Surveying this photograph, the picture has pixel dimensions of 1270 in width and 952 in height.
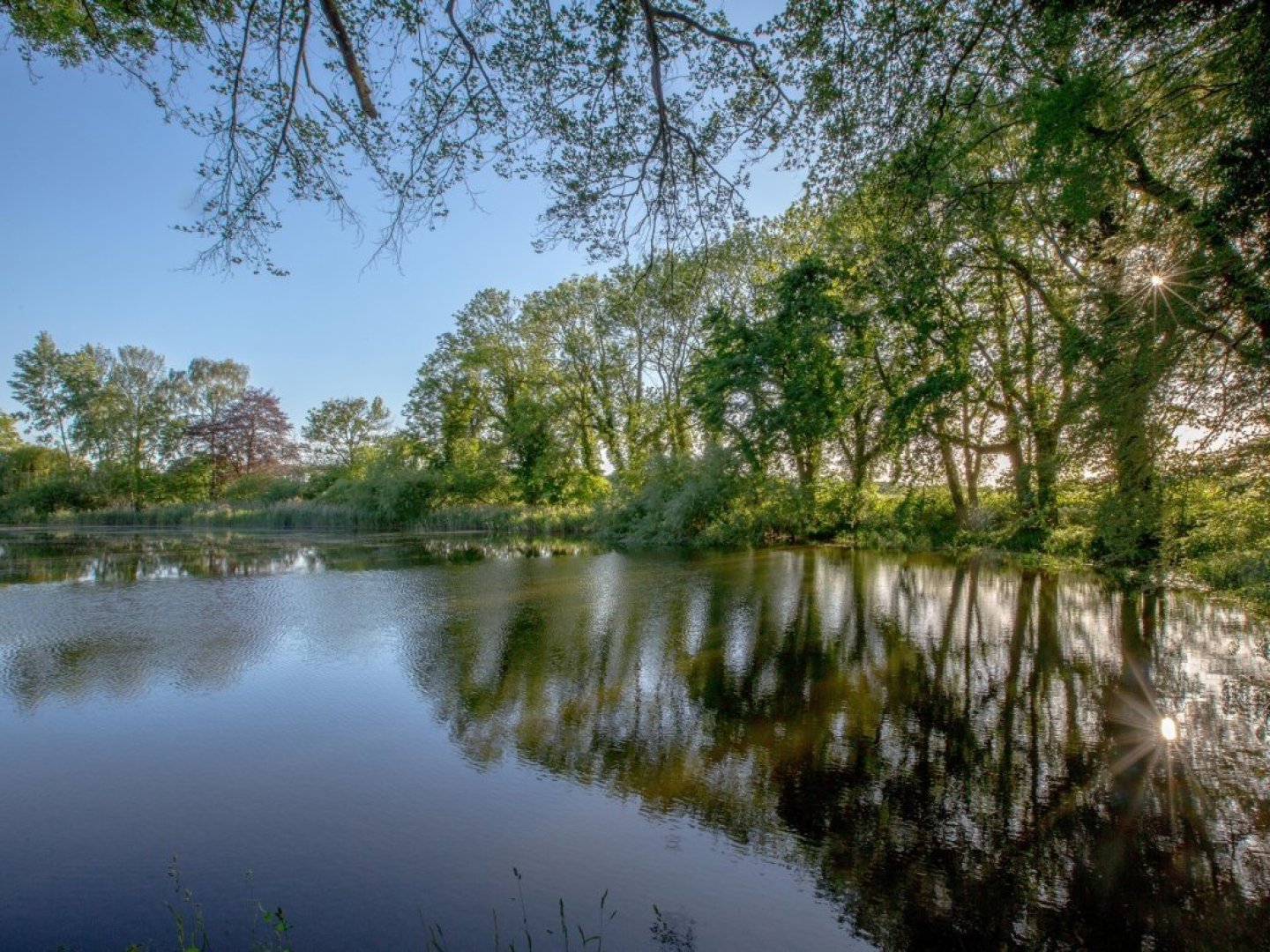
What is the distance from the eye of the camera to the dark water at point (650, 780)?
2.92 meters

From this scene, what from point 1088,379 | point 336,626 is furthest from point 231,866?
point 1088,379

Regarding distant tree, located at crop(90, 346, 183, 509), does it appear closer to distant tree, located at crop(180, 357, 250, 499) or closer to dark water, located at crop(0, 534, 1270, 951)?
distant tree, located at crop(180, 357, 250, 499)

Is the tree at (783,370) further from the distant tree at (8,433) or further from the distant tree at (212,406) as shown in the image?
the distant tree at (8,433)

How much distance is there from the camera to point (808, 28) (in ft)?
15.7

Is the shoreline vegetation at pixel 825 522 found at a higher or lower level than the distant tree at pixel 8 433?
lower

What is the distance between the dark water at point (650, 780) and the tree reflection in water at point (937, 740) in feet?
0.08

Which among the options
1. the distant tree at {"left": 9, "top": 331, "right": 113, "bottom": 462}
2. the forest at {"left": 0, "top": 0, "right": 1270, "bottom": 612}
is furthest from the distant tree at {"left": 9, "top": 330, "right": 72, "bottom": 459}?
the forest at {"left": 0, "top": 0, "right": 1270, "bottom": 612}

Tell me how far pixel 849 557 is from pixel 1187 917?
1454 centimetres

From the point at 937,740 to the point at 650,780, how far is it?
218cm

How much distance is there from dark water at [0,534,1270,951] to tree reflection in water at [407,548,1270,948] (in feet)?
0.08

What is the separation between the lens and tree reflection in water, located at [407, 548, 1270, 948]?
119 inches

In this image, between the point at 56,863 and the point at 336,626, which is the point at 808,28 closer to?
the point at 56,863

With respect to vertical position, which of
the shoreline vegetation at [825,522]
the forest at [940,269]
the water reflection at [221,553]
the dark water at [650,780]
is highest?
the forest at [940,269]

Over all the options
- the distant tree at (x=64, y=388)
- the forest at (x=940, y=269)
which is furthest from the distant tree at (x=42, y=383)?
the forest at (x=940, y=269)
